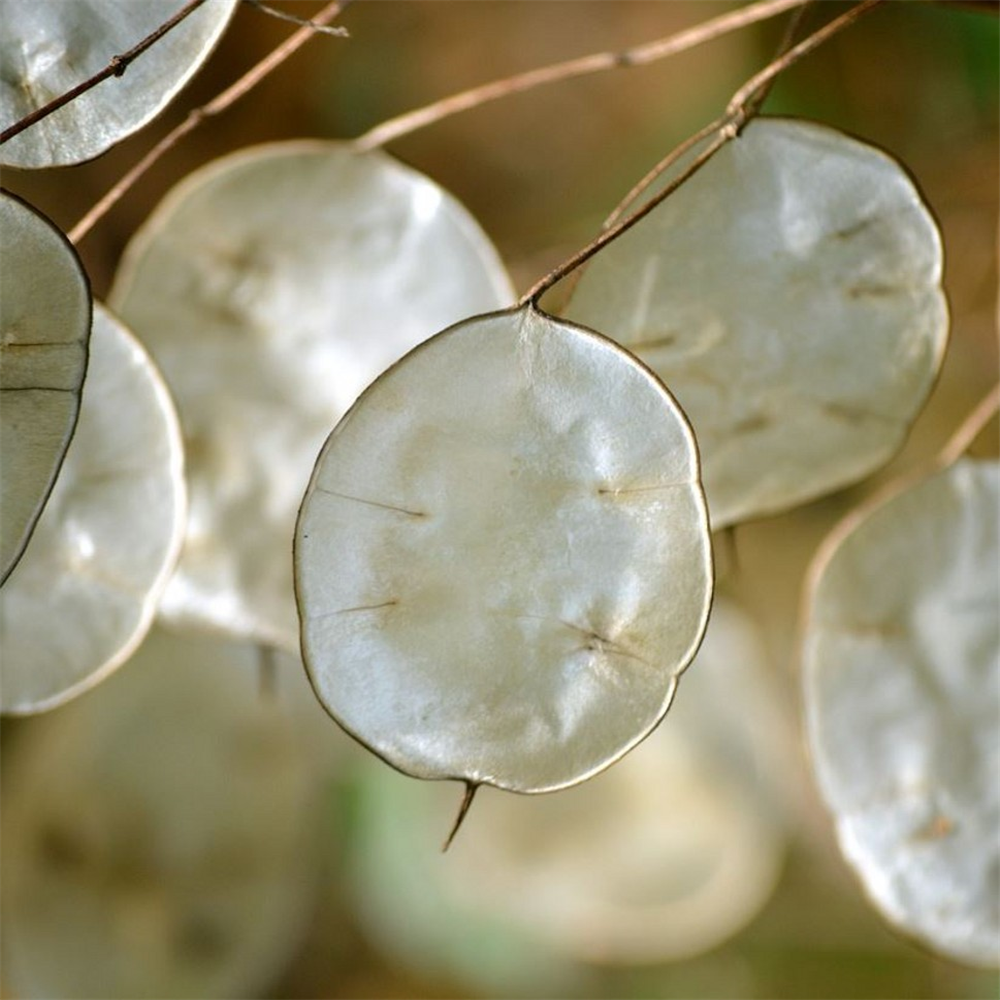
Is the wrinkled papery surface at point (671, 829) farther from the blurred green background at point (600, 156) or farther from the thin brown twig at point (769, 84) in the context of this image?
the thin brown twig at point (769, 84)

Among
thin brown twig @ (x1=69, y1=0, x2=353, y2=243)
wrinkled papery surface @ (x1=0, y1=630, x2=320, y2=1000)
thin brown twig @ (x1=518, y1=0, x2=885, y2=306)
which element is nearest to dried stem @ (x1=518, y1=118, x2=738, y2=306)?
thin brown twig @ (x1=518, y1=0, x2=885, y2=306)

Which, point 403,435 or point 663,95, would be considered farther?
point 663,95

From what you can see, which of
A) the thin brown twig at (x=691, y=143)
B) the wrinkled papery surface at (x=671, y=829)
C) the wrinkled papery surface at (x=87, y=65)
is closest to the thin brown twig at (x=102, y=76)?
the wrinkled papery surface at (x=87, y=65)

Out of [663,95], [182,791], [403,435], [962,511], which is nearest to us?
[403,435]

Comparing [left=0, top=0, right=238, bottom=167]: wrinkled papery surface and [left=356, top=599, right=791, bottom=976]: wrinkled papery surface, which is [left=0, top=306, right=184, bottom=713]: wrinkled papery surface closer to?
[left=0, top=0, right=238, bottom=167]: wrinkled papery surface

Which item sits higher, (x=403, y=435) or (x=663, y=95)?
(x=403, y=435)

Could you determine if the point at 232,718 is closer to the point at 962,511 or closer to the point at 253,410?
the point at 253,410

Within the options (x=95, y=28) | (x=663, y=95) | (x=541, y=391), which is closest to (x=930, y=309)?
(x=541, y=391)

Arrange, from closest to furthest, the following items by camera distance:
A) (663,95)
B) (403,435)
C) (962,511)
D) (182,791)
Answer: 1. (403,435)
2. (962,511)
3. (182,791)
4. (663,95)
